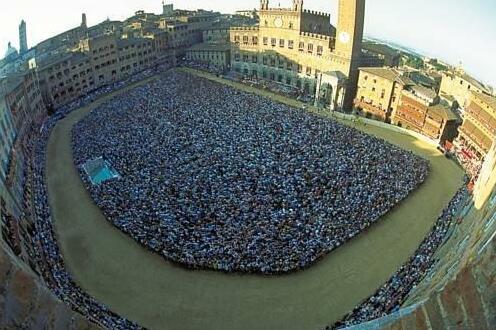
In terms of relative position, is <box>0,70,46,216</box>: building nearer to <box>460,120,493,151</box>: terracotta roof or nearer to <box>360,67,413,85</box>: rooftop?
<box>460,120,493,151</box>: terracotta roof

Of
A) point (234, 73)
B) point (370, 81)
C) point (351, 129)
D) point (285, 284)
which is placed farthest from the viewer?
point (234, 73)

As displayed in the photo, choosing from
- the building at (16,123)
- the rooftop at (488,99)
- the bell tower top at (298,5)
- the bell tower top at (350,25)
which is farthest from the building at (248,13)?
the rooftop at (488,99)

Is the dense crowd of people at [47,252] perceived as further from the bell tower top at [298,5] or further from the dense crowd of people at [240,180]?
the bell tower top at [298,5]

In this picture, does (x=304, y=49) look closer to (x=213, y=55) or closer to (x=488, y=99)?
(x=213, y=55)

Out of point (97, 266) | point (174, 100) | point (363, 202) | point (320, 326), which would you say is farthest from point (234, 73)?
point (320, 326)

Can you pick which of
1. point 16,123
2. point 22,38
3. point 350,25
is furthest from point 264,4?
point 22,38

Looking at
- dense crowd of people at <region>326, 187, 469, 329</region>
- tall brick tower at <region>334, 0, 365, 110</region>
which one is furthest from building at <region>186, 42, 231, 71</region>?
dense crowd of people at <region>326, 187, 469, 329</region>

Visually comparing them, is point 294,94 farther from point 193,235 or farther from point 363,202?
point 193,235
